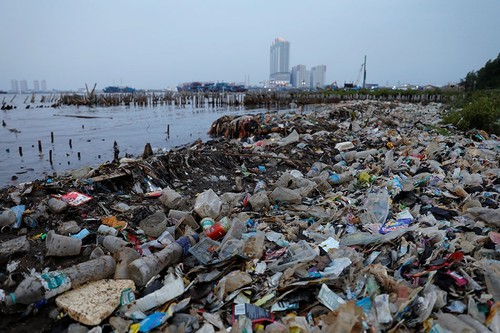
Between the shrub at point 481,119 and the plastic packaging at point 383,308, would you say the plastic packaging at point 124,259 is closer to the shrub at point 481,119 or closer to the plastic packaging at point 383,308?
the plastic packaging at point 383,308

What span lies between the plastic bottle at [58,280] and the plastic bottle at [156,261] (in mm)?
253

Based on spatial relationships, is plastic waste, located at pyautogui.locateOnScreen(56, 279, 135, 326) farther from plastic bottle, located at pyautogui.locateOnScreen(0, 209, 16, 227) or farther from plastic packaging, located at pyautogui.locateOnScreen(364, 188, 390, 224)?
plastic packaging, located at pyautogui.locateOnScreen(364, 188, 390, 224)

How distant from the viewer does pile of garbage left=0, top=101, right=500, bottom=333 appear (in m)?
2.13

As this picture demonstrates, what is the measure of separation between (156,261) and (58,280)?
0.73 m

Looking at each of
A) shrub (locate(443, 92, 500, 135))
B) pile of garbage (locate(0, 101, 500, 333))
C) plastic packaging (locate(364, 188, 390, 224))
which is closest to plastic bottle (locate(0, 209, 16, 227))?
pile of garbage (locate(0, 101, 500, 333))

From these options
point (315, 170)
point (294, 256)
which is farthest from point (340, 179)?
point (294, 256)

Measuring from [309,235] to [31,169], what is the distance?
826 cm

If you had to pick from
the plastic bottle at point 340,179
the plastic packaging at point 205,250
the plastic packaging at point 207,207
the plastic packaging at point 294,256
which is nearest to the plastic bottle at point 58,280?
the plastic packaging at point 205,250

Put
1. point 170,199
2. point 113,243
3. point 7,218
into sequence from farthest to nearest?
point 170,199, point 7,218, point 113,243

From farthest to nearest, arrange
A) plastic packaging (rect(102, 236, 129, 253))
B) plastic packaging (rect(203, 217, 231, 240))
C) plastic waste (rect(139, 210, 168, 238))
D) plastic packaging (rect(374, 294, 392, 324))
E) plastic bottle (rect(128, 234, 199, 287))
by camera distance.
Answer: plastic waste (rect(139, 210, 168, 238)) → plastic packaging (rect(203, 217, 231, 240)) → plastic packaging (rect(102, 236, 129, 253)) → plastic bottle (rect(128, 234, 199, 287)) → plastic packaging (rect(374, 294, 392, 324))

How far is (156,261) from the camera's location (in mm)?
2762

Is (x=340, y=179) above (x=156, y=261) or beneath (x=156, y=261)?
above

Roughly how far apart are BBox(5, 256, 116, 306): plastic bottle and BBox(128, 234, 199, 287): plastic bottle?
253 mm

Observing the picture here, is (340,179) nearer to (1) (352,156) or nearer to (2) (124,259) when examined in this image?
(1) (352,156)
